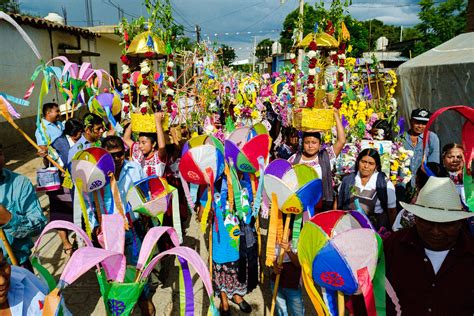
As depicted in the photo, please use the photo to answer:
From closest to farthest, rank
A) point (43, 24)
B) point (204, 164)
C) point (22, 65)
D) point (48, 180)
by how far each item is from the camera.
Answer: point (204, 164) < point (48, 180) < point (22, 65) < point (43, 24)

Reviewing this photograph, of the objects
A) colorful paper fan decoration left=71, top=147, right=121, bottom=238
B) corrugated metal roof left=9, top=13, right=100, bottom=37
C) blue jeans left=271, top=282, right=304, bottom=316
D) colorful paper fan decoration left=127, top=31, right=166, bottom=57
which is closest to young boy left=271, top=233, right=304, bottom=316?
blue jeans left=271, top=282, right=304, bottom=316

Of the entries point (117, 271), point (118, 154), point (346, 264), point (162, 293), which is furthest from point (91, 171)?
point (346, 264)

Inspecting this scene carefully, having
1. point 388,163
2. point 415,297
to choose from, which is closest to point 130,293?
point 415,297

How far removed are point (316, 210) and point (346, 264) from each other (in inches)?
61.8

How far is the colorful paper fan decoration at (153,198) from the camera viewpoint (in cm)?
251

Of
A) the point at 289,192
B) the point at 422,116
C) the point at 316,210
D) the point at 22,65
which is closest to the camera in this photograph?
the point at 289,192

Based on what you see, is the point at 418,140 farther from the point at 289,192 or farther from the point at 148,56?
the point at 148,56

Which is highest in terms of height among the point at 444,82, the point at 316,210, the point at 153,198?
the point at 444,82

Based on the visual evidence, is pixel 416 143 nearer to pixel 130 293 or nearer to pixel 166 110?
pixel 166 110

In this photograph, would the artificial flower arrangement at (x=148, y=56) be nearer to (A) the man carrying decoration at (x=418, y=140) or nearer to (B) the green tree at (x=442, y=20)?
(A) the man carrying decoration at (x=418, y=140)

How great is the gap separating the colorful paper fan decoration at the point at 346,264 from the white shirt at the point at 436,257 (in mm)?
237

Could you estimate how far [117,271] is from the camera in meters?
1.84

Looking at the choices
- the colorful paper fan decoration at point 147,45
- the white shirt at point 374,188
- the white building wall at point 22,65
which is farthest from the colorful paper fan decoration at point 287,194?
the white building wall at point 22,65

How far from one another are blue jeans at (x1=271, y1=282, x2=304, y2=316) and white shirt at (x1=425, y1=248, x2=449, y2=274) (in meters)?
1.11
